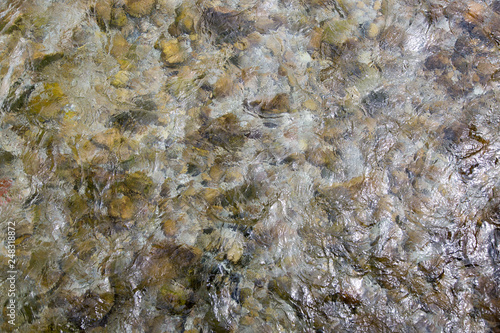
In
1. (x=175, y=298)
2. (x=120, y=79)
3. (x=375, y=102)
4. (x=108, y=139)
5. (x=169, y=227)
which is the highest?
(x=120, y=79)

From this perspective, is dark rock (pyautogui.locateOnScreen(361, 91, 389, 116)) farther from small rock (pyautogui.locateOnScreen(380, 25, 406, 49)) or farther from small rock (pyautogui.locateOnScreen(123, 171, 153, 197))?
small rock (pyautogui.locateOnScreen(123, 171, 153, 197))

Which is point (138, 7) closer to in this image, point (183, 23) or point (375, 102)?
point (183, 23)

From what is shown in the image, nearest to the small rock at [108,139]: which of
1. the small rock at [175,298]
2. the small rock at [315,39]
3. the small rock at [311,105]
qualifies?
the small rock at [175,298]

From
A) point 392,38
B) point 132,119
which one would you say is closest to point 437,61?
point 392,38

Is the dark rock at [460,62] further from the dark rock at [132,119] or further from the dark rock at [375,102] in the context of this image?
the dark rock at [132,119]

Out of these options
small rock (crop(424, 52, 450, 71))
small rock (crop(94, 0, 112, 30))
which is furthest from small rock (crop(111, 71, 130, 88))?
small rock (crop(424, 52, 450, 71))

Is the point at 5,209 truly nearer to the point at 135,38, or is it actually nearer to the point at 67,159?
the point at 67,159
